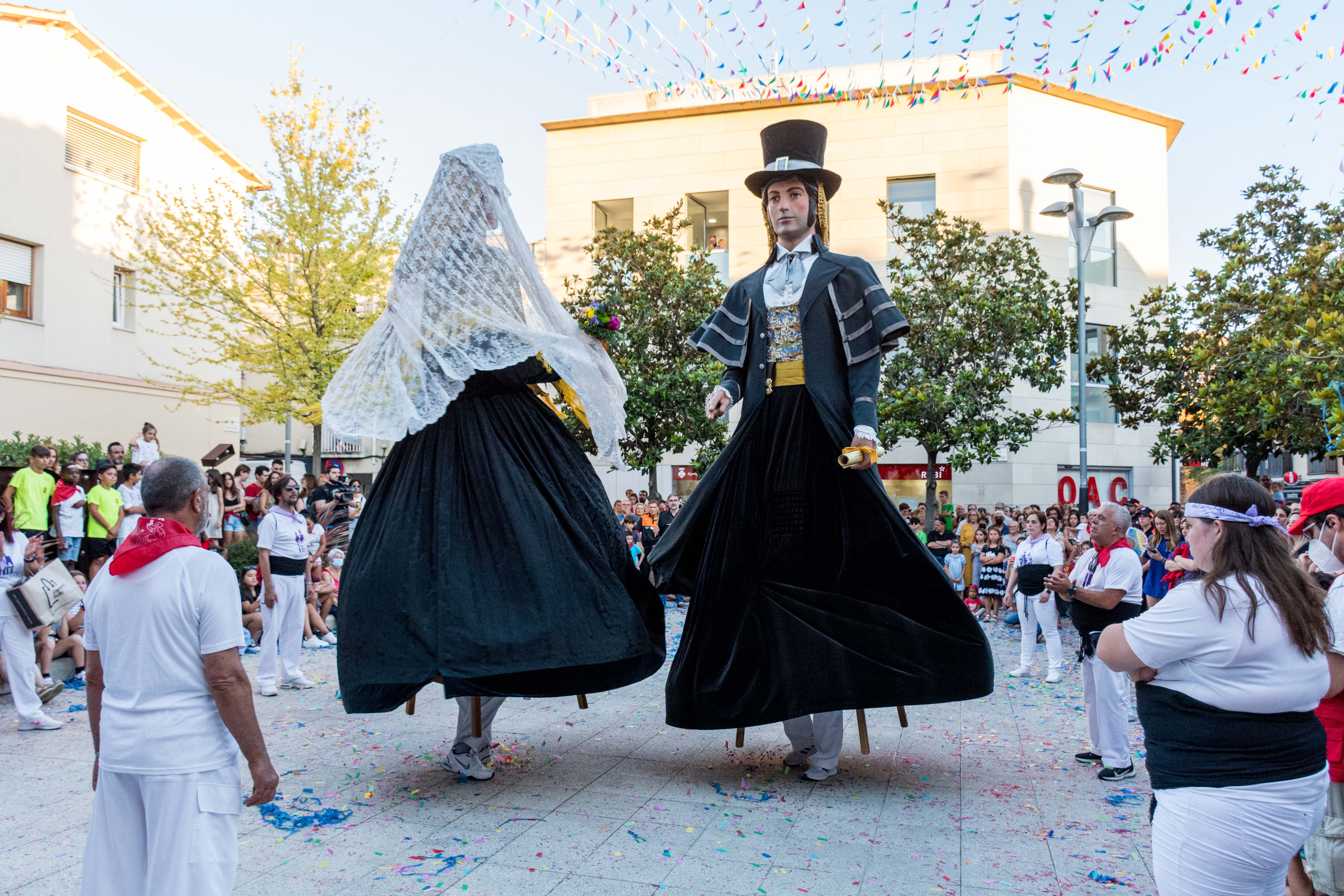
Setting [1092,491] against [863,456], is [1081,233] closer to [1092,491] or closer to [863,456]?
[1092,491]

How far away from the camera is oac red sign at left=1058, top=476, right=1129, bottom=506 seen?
18.0 m

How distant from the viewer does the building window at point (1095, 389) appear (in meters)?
21.1

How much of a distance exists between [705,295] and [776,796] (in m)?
14.0

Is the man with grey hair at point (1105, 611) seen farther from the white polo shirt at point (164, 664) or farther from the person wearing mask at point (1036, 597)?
the white polo shirt at point (164, 664)

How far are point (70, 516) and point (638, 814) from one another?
7522 mm

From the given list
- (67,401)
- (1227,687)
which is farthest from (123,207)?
(1227,687)

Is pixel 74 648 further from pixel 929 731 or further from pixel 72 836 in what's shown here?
pixel 929 731

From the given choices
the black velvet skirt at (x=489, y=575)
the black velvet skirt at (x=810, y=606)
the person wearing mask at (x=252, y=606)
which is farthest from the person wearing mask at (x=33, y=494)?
the black velvet skirt at (x=810, y=606)

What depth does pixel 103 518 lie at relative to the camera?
29.7 feet

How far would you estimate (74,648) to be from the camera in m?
7.16

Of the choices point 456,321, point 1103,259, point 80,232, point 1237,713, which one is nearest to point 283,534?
point 456,321

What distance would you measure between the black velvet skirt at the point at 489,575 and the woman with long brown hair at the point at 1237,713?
7.15 ft

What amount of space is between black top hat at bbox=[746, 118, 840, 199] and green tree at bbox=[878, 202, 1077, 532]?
10916mm

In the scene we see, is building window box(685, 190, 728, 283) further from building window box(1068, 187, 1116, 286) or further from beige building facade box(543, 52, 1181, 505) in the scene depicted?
building window box(1068, 187, 1116, 286)
